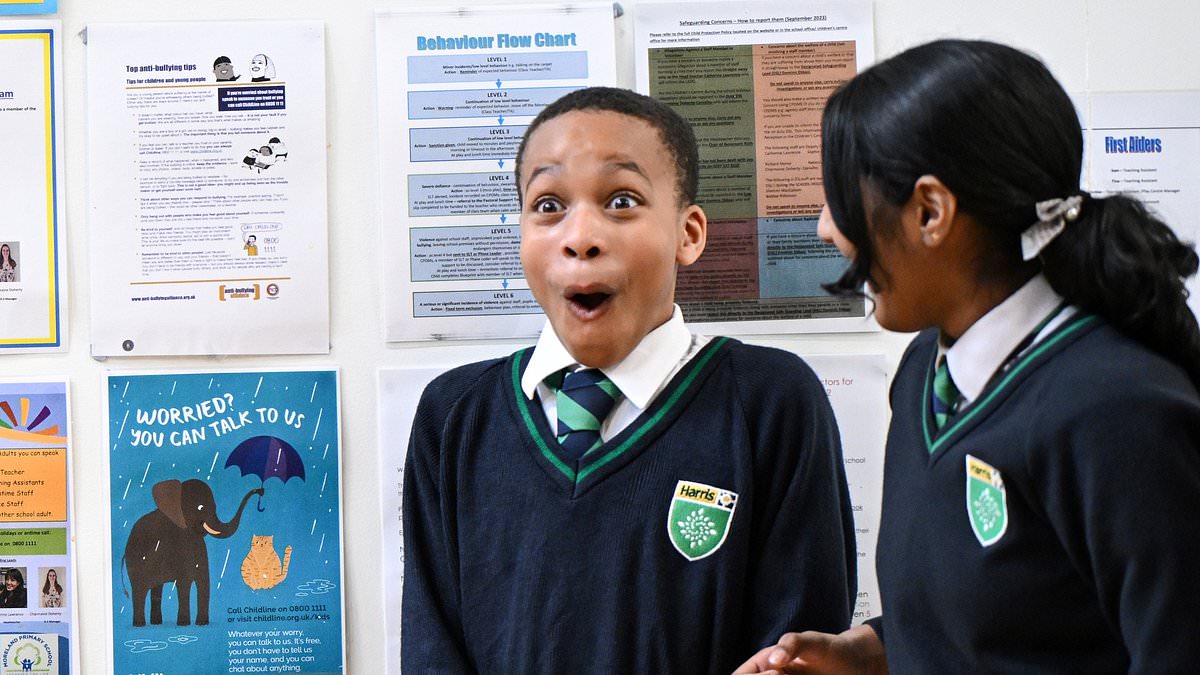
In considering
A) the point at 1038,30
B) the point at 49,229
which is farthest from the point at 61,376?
the point at 1038,30

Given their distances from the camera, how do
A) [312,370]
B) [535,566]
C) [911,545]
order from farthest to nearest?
[312,370] → [535,566] → [911,545]

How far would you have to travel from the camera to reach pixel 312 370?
1.44 meters

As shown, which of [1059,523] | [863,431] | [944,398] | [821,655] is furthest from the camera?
[863,431]

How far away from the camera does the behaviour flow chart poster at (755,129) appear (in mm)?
1435

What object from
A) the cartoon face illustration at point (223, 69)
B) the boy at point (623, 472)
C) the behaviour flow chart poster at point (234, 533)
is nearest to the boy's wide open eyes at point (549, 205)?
the boy at point (623, 472)

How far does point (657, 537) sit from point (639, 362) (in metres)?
0.19

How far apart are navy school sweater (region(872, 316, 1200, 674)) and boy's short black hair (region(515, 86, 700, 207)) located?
451 millimetres

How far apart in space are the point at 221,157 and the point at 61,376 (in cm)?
37

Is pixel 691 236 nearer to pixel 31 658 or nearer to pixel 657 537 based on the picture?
pixel 657 537

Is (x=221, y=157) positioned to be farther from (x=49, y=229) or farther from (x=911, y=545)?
(x=911, y=545)

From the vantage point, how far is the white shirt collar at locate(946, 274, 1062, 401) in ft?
2.62

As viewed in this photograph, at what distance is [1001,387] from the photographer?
2.58 ft

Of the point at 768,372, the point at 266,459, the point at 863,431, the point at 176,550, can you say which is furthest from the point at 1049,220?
the point at 176,550

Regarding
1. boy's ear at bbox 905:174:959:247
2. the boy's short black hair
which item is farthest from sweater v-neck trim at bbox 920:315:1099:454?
the boy's short black hair
